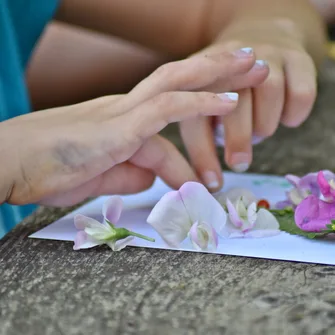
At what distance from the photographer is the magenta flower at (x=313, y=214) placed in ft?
1.54

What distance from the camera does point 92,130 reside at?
1.63 ft

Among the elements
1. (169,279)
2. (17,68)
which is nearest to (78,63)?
(17,68)

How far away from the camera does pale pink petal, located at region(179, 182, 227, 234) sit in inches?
18.6

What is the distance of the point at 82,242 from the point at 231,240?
0.12m

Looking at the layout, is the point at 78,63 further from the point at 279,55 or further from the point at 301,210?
the point at 301,210

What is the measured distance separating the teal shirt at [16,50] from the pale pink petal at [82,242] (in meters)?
0.20

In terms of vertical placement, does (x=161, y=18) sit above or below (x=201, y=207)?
above

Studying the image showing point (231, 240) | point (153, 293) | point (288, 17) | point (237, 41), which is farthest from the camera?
point (288, 17)

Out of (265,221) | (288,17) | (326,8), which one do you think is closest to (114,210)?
(265,221)

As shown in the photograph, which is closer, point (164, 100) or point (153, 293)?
point (153, 293)

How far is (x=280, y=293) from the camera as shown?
0.36 m

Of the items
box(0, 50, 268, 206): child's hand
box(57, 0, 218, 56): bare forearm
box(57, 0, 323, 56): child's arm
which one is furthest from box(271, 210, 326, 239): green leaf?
box(57, 0, 218, 56): bare forearm

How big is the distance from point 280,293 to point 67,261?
0.16m

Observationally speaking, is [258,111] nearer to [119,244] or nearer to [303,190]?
[303,190]
